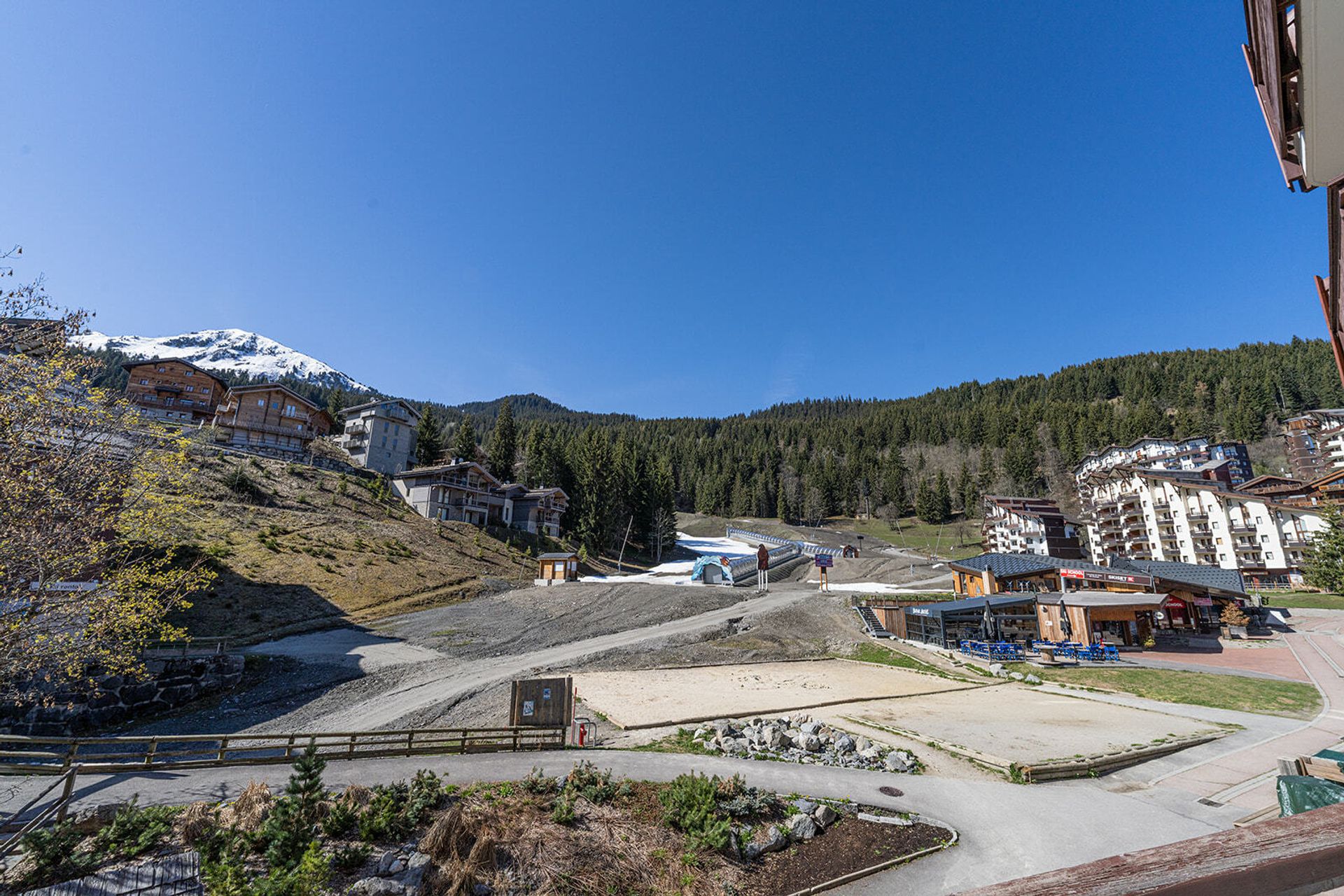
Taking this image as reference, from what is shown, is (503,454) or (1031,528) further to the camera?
(503,454)

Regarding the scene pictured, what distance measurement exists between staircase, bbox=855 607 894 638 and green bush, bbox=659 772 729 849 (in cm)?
3032

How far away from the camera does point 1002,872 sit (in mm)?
10812

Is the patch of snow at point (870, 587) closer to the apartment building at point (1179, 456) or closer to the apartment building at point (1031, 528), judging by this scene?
the apartment building at point (1031, 528)

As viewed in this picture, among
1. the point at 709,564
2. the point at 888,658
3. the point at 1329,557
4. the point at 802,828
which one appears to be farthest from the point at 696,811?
the point at 1329,557

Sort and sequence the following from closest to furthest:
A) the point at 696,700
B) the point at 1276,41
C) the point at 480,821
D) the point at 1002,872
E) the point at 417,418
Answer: the point at 1276,41 → the point at 1002,872 → the point at 480,821 → the point at 696,700 → the point at 417,418

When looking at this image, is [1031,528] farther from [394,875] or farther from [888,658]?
[394,875]

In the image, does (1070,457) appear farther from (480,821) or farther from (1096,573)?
(480,821)

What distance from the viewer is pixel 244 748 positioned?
16.2m

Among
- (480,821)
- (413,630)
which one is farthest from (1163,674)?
(413,630)

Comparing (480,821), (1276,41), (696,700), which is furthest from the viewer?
(696,700)

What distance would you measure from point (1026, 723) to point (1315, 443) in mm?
116306

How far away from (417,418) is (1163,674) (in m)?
84.9

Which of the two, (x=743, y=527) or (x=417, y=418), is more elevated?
(x=417, y=418)

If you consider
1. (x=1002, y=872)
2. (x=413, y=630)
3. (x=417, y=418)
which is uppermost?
(x=417, y=418)
